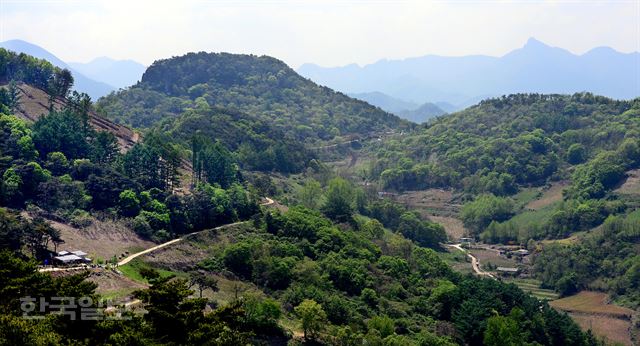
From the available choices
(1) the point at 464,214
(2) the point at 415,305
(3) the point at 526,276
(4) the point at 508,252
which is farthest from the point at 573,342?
(1) the point at 464,214

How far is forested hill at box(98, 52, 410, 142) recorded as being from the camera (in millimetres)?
151500

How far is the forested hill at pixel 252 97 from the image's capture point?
152 meters

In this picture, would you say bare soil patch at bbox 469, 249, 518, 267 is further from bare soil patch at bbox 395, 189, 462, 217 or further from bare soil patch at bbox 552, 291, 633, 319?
bare soil patch at bbox 395, 189, 462, 217

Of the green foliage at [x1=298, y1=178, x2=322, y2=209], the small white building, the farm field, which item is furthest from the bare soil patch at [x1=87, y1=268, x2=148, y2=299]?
the farm field

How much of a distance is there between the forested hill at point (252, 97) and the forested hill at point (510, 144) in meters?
23.2

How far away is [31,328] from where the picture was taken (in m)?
23.3

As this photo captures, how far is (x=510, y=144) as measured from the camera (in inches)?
4995

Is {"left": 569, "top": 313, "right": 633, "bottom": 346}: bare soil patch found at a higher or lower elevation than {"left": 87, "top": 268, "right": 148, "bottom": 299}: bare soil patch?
lower

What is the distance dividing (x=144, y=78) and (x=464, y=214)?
9935 cm

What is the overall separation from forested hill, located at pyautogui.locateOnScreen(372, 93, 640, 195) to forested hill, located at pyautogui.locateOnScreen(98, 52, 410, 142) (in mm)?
23187

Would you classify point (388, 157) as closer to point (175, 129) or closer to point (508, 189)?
point (508, 189)

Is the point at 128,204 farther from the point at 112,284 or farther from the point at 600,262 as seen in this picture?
the point at 600,262

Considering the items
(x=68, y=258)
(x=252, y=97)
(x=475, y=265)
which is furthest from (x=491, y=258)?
(x=252, y=97)

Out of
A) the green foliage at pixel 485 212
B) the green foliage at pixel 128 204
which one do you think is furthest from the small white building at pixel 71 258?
the green foliage at pixel 485 212
